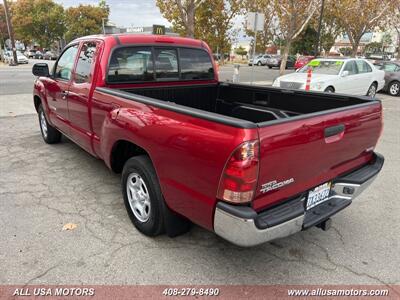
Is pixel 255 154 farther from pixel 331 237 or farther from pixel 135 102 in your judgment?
pixel 331 237

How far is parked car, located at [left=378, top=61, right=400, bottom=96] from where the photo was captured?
15008 mm

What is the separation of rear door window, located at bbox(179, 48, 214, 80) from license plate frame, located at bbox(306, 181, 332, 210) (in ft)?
7.97

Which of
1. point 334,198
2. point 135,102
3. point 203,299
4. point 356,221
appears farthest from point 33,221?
point 356,221

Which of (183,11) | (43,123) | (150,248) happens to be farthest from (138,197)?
(183,11)

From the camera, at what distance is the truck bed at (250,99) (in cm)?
360

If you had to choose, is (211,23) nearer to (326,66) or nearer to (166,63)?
(326,66)

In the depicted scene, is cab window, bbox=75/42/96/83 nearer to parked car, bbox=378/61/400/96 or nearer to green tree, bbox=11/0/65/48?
parked car, bbox=378/61/400/96

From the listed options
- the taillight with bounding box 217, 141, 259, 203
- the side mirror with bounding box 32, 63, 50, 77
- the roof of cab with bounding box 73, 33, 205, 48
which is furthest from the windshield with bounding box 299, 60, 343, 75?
the taillight with bounding box 217, 141, 259, 203

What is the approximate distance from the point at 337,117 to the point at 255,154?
0.93 meters

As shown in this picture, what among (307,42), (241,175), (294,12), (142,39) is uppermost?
(307,42)

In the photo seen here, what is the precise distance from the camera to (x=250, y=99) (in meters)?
4.36

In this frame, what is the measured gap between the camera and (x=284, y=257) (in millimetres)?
2963

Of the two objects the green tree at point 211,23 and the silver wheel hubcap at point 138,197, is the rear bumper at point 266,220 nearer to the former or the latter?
the silver wheel hubcap at point 138,197

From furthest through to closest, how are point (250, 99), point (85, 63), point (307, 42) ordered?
point (307, 42)
point (250, 99)
point (85, 63)
